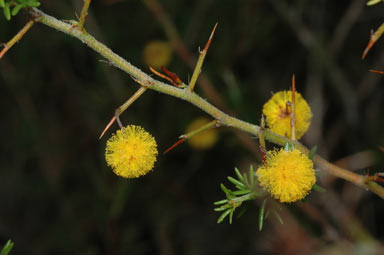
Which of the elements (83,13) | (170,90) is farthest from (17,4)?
(170,90)

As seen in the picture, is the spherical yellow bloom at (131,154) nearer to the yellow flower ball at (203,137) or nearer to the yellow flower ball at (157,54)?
the yellow flower ball at (203,137)

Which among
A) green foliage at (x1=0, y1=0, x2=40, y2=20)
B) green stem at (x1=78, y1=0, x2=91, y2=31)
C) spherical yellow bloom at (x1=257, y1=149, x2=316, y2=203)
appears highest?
green foliage at (x1=0, y1=0, x2=40, y2=20)

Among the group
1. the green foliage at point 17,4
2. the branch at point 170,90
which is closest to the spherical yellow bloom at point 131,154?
the branch at point 170,90

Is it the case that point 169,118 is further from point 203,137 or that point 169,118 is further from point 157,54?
point 157,54

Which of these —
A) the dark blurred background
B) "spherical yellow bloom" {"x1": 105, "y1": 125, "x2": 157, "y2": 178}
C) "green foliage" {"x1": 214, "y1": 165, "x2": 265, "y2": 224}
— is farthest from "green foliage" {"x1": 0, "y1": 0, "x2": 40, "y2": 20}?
the dark blurred background

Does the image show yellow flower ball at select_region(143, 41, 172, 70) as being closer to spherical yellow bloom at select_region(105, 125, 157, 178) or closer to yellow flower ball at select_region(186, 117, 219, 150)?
yellow flower ball at select_region(186, 117, 219, 150)

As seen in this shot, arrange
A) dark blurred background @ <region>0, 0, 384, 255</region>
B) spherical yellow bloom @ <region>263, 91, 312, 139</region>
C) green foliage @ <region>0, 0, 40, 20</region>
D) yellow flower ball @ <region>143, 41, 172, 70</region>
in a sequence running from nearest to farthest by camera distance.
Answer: green foliage @ <region>0, 0, 40, 20</region> → spherical yellow bloom @ <region>263, 91, 312, 139</region> → dark blurred background @ <region>0, 0, 384, 255</region> → yellow flower ball @ <region>143, 41, 172, 70</region>
